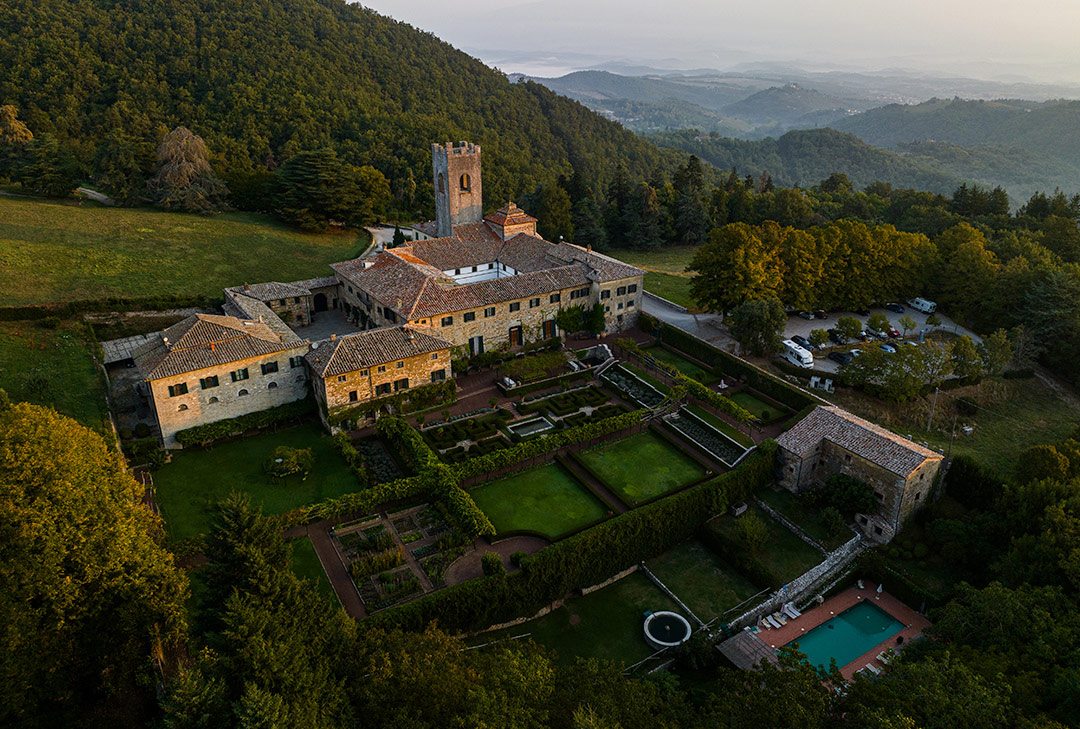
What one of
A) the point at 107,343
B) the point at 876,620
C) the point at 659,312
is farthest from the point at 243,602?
the point at 659,312

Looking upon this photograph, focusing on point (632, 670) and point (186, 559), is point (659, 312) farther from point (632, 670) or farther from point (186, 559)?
point (186, 559)

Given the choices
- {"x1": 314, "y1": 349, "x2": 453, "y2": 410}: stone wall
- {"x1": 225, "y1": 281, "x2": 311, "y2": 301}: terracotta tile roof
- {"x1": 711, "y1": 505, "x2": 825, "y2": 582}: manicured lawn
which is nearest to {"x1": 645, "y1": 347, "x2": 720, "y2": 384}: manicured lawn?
{"x1": 711, "y1": 505, "x2": 825, "y2": 582}: manicured lawn

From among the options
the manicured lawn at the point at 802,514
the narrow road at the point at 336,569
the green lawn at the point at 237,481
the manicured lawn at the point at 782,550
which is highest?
the green lawn at the point at 237,481

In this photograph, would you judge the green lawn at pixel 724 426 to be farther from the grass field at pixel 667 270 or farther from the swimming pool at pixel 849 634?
the grass field at pixel 667 270

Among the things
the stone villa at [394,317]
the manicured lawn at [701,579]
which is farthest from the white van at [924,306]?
the manicured lawn at [701,579]

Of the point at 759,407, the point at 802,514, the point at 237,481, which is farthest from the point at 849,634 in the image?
the point at 237,481
